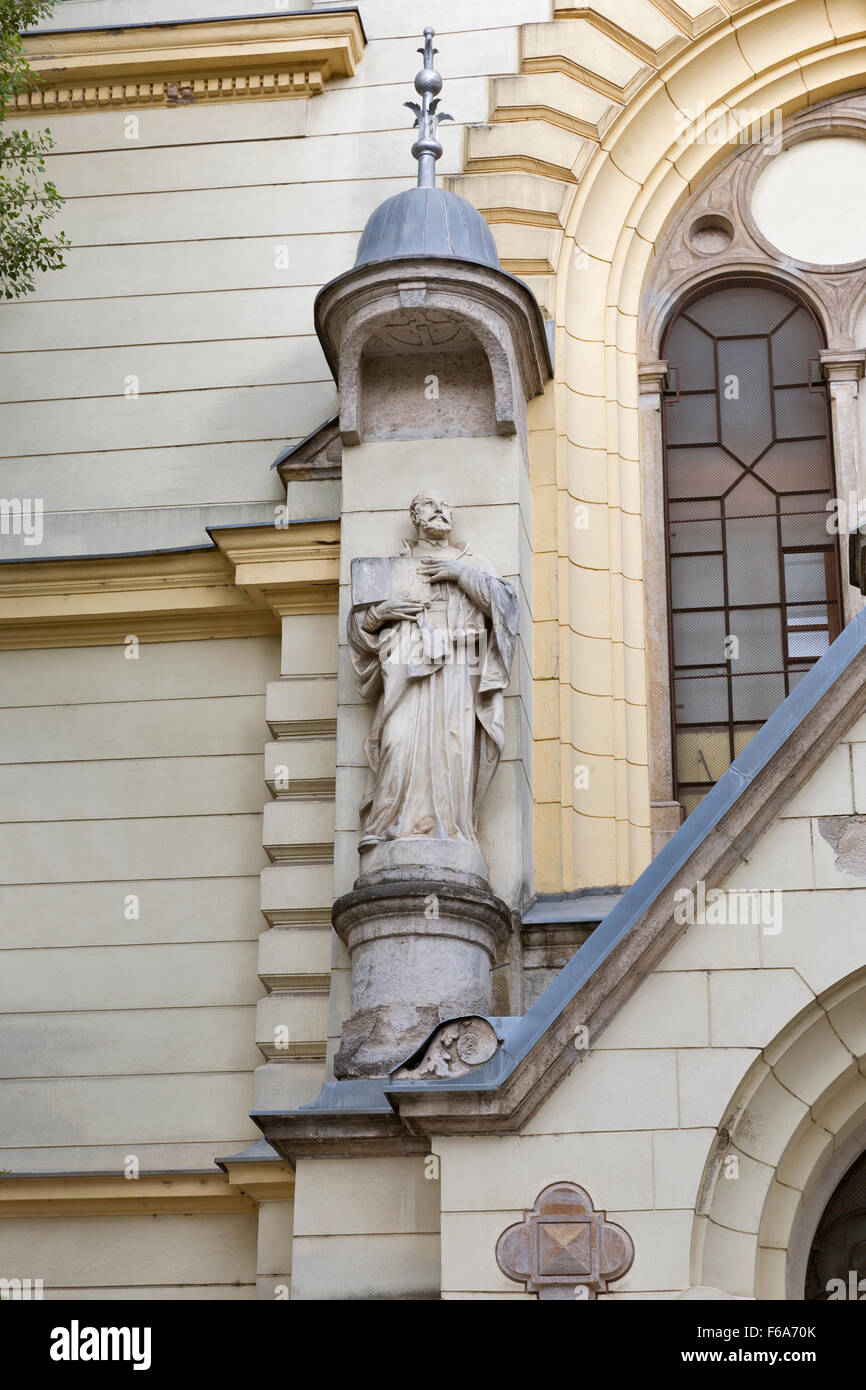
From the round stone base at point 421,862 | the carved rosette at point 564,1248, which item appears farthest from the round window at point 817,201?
the carved rosette at point 564,1248

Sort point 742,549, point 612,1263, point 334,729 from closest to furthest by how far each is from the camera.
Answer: point 612,1263
point 334,729
point 742,549

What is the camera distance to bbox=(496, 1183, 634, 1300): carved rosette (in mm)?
8391

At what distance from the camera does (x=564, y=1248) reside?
843 centimetres

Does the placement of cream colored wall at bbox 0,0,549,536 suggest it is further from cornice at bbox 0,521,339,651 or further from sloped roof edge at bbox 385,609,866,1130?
sloped roof edge at bbox 385,609,866,1130

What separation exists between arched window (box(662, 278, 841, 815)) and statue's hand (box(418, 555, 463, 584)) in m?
1.95

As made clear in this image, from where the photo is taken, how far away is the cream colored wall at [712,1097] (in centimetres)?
849

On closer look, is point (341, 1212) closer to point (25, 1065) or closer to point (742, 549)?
point (25, 1065)

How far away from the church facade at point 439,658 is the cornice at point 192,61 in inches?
1.3

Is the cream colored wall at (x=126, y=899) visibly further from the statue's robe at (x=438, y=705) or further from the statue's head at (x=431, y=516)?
the statue's head at (x=431, y=516)

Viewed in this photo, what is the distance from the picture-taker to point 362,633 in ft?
36.3

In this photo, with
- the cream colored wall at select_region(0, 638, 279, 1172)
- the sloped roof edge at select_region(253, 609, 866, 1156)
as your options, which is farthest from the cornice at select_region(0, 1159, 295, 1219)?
the sloped roof edge at select_region(253, 609, 866, 1156)

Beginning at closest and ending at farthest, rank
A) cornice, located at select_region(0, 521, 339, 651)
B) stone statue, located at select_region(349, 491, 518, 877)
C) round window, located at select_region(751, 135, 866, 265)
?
stone statue, located at select_region(349, 491, 518, 877) → cornice, located at select_region(0, 521, 339, 651) → round window, located at select_region(751, 135, 866, 265)

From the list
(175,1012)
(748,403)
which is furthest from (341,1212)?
(748,403)

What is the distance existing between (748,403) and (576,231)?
1512 mm
